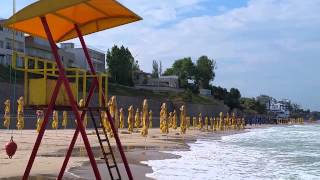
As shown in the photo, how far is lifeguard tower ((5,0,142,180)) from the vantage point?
289 inches

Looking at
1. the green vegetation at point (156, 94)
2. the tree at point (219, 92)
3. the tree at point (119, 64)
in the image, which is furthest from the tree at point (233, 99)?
the tree at point (119, 64)

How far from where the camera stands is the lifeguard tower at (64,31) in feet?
24.1

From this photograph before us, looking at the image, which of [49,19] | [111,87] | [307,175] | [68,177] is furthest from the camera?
[111,87]

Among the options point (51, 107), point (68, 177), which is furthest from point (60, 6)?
point (68, 177)

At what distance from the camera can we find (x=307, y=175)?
1778cm

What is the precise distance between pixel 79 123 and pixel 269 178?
33.2 ft

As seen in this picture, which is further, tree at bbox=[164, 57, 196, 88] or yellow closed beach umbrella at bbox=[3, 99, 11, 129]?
tree at bbox=[164, 57, 196, 88]

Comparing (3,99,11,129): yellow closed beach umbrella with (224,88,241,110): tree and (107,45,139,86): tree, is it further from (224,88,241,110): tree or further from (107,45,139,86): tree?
(224,88,241,110): tree

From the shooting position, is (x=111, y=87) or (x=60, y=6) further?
(x=111, y=87)

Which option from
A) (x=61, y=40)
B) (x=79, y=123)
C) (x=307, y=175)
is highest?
(x=61, y=40)

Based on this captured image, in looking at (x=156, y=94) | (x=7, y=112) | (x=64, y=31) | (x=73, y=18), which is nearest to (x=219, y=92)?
(x=156, y=94)

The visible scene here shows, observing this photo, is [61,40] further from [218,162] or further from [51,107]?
[218,162]

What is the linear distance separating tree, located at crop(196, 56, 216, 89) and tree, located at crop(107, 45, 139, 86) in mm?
49017

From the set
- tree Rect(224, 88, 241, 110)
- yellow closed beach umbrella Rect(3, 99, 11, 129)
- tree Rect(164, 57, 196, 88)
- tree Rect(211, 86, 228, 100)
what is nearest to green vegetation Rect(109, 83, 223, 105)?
tree Rect(224, 88, 241, 110)
